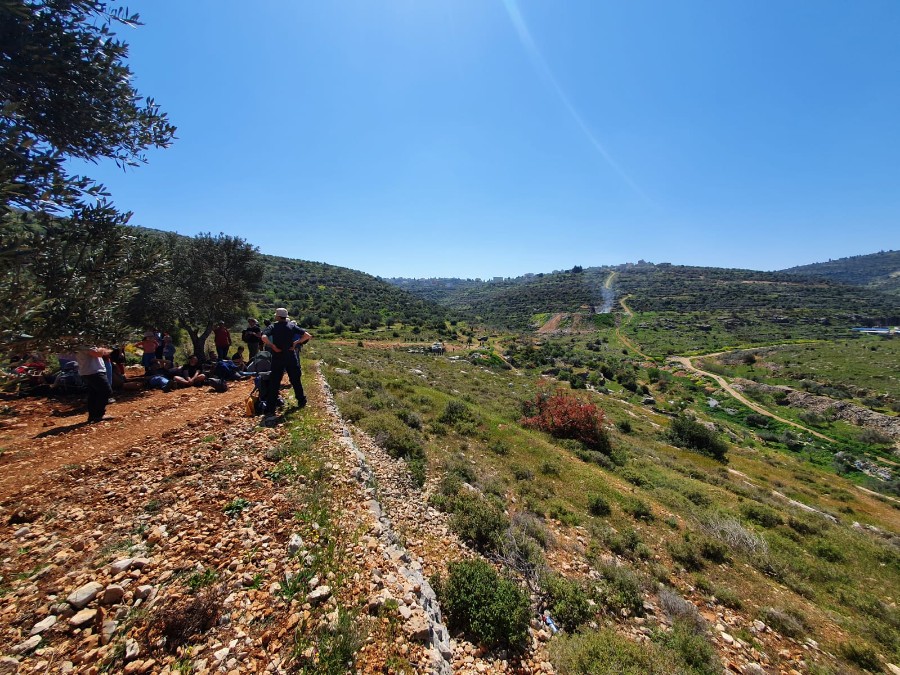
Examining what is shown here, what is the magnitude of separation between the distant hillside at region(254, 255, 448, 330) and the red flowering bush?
36197mm

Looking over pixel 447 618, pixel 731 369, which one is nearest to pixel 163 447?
pixel 447 618

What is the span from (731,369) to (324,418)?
68533 millimetres

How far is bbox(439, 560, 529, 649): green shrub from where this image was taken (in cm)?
463

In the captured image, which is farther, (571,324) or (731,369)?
(571,324)

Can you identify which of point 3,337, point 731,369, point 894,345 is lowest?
point 731,369

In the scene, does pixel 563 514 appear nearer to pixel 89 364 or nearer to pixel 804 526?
pixel 804 526

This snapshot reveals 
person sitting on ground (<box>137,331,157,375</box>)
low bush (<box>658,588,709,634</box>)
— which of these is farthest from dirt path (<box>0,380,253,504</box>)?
low bush (<box>658,588,709,634</box>)

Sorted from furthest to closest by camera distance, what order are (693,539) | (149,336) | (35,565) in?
(149,336), (693,539), (35,565)

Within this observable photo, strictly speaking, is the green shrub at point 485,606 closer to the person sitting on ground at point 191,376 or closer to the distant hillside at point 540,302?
the person sitting on ground at point 191,376

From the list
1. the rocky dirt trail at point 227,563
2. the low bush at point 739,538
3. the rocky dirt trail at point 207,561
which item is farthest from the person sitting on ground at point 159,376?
the low bush at point 739,538

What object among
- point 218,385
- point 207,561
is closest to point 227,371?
point 218,385

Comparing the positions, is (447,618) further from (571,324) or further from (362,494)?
(571,324)

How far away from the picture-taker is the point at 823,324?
80.1 m

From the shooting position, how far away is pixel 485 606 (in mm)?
4852
